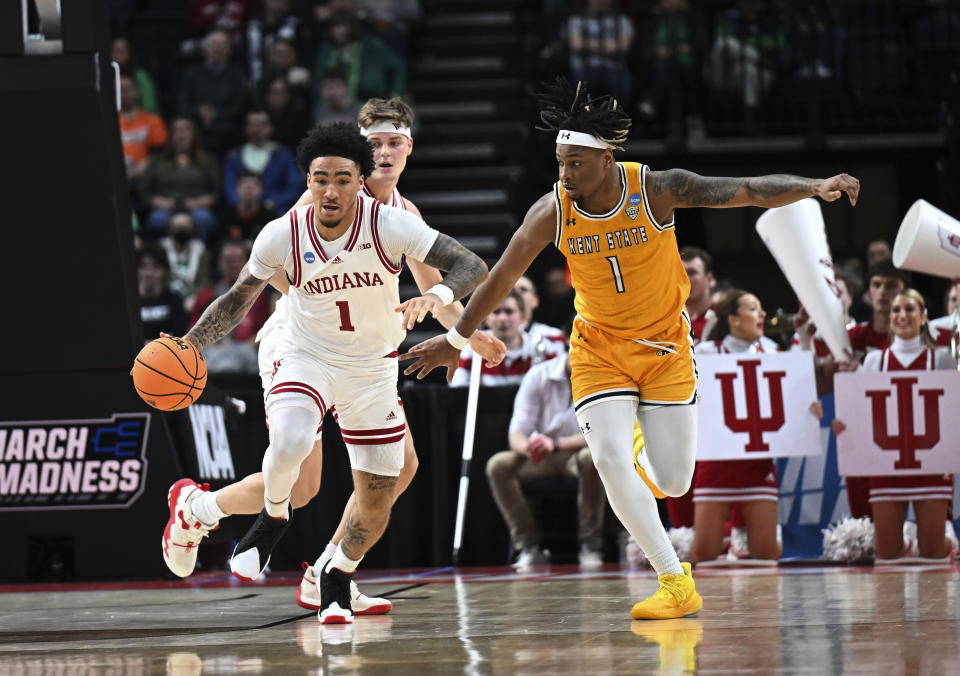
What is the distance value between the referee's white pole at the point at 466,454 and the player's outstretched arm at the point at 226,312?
3.79 meters

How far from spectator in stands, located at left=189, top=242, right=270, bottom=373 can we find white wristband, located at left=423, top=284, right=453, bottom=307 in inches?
225

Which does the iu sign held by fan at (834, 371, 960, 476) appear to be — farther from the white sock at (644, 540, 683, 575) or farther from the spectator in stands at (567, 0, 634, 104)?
the spectator in stands at (567, 0, 634, 104)

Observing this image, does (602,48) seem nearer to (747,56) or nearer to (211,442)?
(747,56)

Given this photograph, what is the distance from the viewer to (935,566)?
27.0ft

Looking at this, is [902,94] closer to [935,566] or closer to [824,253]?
[824,253]

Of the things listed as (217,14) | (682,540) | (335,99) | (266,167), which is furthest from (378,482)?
(217,14)

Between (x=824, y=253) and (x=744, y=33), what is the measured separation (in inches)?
250

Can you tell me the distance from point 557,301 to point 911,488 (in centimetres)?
449

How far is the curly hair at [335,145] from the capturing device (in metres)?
6.03

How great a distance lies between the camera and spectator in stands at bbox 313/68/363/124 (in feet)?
47.6

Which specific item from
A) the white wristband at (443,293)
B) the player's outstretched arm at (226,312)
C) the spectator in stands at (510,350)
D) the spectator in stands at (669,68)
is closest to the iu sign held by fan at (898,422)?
the spectator in stands at (510,350)

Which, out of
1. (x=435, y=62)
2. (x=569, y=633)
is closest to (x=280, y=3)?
(x=435, y=62)

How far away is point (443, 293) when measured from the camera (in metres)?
5.75

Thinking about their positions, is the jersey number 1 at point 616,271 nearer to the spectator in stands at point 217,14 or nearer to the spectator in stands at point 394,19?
the spectator in stands at point 394,19
